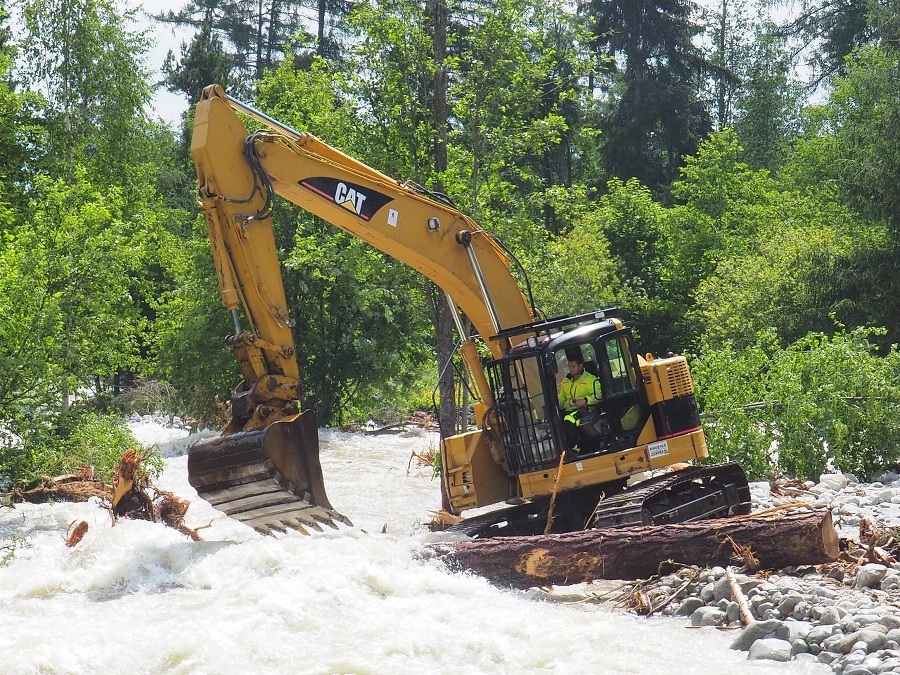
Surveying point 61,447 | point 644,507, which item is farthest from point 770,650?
point 61,447

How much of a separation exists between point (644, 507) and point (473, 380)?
2.28 m

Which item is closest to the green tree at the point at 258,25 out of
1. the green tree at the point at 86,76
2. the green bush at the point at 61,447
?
the green tree at the point at 86,76

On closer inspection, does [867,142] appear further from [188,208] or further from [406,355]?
[188,208]

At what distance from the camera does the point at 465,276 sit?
1084cm

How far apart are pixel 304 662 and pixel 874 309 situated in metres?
18.8

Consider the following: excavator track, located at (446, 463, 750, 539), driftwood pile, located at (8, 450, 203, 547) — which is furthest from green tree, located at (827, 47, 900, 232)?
driftwood pile, located at (8, 450, 203, 547)

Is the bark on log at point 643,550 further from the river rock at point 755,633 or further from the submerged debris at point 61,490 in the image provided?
the submerged debris at point 61,490

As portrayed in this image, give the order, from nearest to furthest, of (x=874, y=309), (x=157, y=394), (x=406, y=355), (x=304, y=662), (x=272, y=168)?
(x=304, y=662), (x=272, y=168), (x=874, y=309), (x=406, y=355), (x=157, y=394)

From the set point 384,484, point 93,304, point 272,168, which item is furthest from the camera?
point 384,484

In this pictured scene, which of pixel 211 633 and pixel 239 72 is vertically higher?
pixel 239 72

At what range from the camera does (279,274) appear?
33.7ft

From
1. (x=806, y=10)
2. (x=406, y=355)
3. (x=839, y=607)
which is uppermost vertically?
(x=806, y=10)

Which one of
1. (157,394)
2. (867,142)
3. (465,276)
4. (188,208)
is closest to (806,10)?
(867,142)

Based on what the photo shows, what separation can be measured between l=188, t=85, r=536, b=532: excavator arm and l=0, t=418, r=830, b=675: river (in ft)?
2.11
